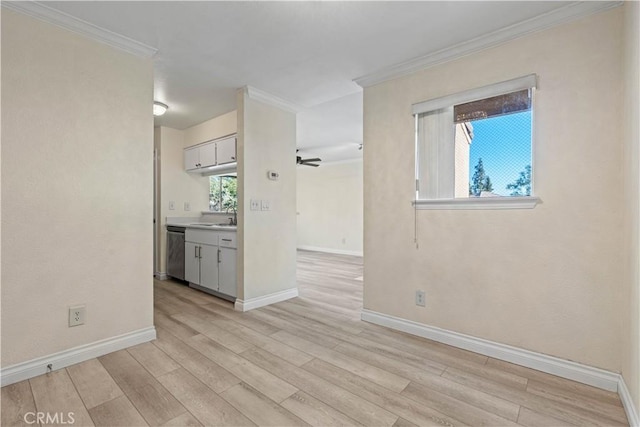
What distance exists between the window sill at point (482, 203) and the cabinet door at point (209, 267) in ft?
7.81

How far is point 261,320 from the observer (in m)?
2.86

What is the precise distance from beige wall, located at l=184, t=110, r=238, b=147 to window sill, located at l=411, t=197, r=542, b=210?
250cm

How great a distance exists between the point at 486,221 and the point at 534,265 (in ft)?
1.34

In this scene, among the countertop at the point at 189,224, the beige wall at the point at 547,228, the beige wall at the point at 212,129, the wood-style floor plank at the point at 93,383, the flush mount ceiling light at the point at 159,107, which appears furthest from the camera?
the beige wall at the point at 212,129

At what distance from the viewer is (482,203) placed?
86.7 inches

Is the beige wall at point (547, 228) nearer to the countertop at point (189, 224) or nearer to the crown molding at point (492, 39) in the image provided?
the crown molding at point (492, 39)

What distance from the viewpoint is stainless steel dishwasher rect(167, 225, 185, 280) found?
13.6 feet

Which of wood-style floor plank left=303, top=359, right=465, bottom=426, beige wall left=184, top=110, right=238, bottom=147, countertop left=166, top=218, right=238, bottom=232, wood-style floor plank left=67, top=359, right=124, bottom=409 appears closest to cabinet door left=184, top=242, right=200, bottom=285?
countertop left=166, top=218, right=238, bottom=232

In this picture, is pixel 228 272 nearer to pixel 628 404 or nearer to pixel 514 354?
pixel 514 354

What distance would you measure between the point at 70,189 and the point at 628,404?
11.5ft

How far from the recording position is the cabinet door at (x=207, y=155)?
4.05m

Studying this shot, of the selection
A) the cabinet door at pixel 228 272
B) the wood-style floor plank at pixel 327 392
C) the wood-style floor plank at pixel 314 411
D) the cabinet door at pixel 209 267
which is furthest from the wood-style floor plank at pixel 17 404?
the cabinet door at pixel 209 267

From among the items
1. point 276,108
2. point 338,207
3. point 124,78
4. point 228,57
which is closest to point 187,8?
point 228,57

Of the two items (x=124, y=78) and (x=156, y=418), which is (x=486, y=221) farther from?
(x=124, y=78)
